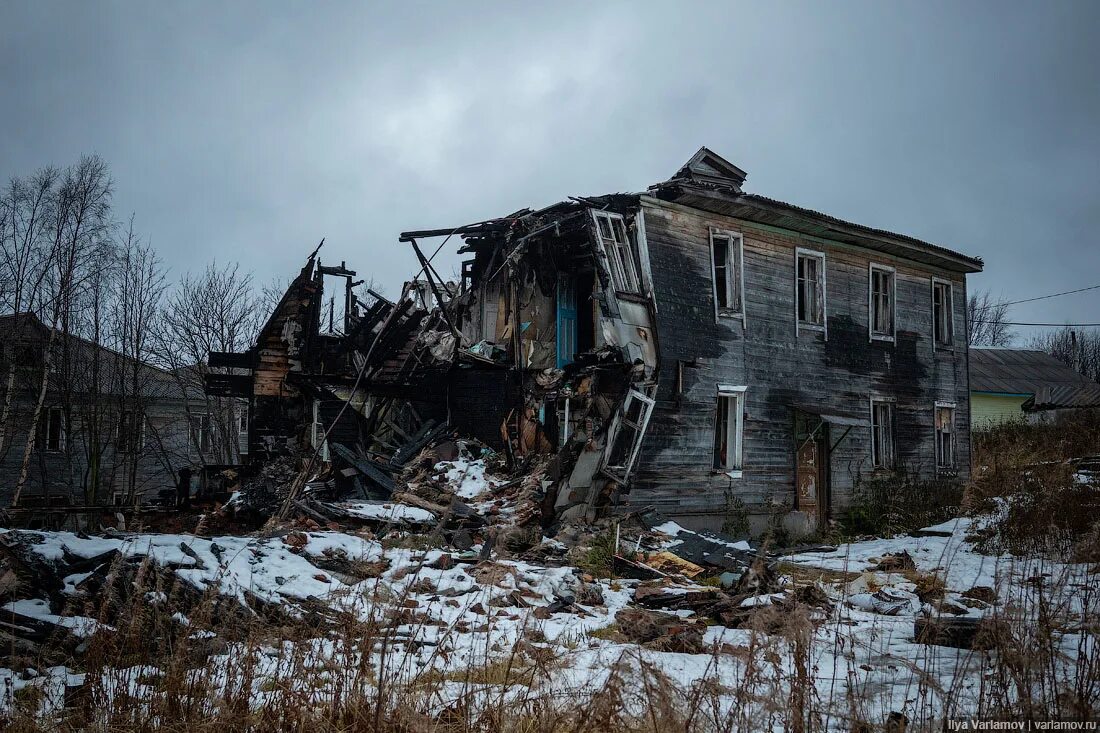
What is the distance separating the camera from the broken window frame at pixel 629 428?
13.2m

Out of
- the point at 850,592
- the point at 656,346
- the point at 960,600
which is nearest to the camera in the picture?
the point at 960,600

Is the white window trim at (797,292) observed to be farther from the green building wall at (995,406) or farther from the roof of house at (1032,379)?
the green building wall at (995,406)

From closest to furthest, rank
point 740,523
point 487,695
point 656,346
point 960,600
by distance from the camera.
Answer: point 487,695 < point 960,600 < point 656,346 < point 740,523

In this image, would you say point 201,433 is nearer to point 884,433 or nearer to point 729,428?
point 729,428

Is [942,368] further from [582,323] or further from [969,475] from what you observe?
[582,323]

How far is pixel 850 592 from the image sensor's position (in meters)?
8.77

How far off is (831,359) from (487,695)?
15.2 m

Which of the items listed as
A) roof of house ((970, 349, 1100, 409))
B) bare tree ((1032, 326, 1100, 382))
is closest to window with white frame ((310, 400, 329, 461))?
roof of house ((970, 349, 1100, 409))

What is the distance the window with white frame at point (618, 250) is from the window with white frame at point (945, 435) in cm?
1050

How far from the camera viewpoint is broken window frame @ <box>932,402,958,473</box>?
1905 centimetres

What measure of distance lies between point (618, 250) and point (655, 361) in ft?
7.29

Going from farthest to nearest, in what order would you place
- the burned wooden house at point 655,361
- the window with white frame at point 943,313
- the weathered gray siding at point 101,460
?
1. the weathered gray siding at point 101,460
2. the window with white frame at point 943,313
3. the burned wooden house at point 655,361

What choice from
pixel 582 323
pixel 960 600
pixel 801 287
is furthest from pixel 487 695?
pixel 801 287

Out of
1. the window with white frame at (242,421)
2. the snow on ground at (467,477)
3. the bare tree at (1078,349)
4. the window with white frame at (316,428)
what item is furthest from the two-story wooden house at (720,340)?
the bare tree at (1078,349)
